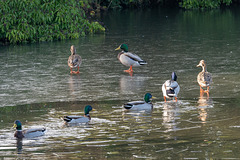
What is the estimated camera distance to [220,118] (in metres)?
11.6

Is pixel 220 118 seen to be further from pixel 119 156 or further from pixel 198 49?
pixel 198 49

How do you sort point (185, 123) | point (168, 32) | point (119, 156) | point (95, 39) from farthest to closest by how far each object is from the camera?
point (168, 32) → point (95, 39) → point (185, 123) → point (119, 156)

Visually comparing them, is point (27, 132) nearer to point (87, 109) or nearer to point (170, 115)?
point (87, 109)

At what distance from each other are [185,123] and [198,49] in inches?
435

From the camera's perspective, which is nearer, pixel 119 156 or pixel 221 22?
pixel 119 156

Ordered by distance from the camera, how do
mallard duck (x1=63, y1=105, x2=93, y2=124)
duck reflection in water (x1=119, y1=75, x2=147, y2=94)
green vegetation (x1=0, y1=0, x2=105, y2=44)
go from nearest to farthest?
mallard duck (x1=63, y1=105, x2=93, y2=124), duck reflection in water (x1=119, y1=75, x2=147, y2=94), green vegetation (x1=0, y1=0, x2=105, y2=44)

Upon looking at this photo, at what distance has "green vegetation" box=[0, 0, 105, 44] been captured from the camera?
82.6 feet

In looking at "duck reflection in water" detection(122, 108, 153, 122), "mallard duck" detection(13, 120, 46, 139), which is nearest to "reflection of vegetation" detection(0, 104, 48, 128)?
"mallard duck" detection(13, 120, 46, 139)

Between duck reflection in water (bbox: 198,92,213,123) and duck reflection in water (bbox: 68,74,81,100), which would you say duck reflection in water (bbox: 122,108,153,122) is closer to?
duck reflection in water (bbox: 198,92,213,123)

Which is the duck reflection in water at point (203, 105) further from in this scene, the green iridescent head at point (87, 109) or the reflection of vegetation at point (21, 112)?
the reflection of vegetation at point (21, 112)

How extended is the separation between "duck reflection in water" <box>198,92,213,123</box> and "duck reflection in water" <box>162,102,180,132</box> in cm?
50

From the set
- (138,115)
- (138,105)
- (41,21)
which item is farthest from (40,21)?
(138,115)

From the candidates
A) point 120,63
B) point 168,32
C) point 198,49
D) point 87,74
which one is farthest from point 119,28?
point 87,74

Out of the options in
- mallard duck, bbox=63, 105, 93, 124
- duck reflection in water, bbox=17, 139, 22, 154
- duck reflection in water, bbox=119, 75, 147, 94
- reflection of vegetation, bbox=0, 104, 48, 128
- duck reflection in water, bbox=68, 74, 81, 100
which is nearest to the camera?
duck reflection in water, bbox=17, 139, 22, 154
